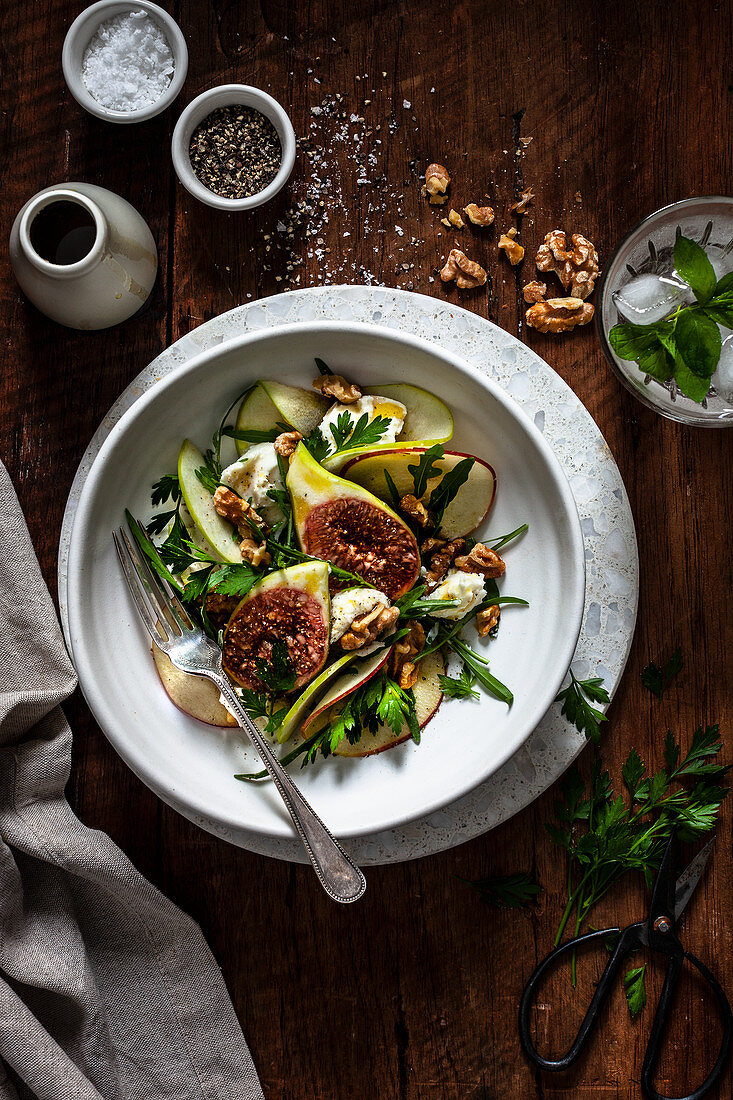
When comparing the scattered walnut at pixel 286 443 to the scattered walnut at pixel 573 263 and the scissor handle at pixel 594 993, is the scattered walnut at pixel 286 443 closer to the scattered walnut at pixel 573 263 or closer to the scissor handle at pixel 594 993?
the scattered walnut at pixel 573 263

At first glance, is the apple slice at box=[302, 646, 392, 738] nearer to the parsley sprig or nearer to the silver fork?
the silver fork

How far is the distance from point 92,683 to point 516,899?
933mm

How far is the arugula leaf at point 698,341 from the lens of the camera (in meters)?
1.43

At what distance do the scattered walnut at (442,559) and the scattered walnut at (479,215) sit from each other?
25.5 inches

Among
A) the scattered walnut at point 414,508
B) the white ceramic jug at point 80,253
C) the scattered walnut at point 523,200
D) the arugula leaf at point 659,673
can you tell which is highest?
the white ceramic jug at point 80,253

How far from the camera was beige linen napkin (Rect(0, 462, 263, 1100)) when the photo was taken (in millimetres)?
1602

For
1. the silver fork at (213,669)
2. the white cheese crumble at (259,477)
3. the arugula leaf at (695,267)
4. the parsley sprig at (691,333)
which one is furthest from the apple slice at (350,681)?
the arugula leaf at (695,267)

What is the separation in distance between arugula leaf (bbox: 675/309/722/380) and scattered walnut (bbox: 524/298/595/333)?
292mm

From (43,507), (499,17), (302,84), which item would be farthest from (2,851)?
(499,17)

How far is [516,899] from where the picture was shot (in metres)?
1.72

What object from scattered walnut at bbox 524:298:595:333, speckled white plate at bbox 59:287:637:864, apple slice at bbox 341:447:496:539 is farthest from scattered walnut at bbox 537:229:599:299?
apple slice at bbox 341:447:496:539

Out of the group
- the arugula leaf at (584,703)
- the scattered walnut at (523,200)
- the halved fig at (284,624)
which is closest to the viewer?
the halved fig at (284,624)

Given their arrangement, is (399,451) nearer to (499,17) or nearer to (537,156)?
(537,156)

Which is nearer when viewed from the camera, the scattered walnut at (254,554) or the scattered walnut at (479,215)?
the scattered walnut at (254,554)
